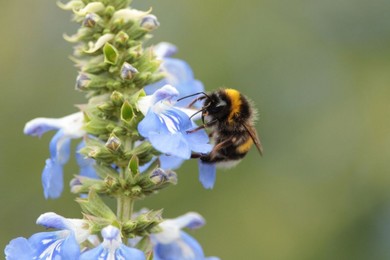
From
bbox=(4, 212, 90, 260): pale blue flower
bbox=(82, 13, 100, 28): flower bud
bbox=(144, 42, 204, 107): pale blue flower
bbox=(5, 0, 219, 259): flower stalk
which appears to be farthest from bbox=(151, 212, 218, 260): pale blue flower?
bbox=(82, 13, 100, 28): flower bud

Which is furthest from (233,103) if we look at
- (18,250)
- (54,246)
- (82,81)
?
(18,250)

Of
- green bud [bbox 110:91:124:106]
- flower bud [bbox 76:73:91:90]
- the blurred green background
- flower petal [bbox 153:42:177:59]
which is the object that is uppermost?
flower petal [bbox 153:42:177:59]

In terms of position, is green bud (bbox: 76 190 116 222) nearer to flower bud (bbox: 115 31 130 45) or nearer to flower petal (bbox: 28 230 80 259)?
flower petal (bbox: 28 230 80 259)

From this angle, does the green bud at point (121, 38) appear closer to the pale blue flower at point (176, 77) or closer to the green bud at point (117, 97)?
the green bud at point (117, 97)


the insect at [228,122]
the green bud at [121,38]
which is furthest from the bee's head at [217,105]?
the green bud at [121,38]

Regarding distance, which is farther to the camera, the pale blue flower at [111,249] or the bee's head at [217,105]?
the bee's head at [217,105]

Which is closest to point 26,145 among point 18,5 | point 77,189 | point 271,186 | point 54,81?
point 54,81

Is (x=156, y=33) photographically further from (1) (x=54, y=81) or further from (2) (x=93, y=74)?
(2) (x=93, y=74)
